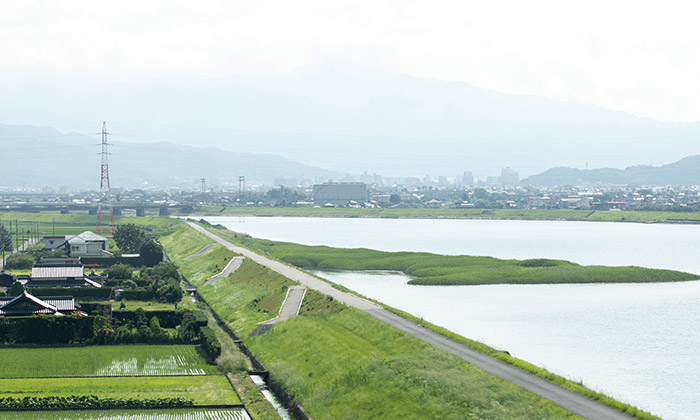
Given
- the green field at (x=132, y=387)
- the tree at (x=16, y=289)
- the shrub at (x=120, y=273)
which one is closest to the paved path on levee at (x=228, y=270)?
the shrub at (x=120, y=273)

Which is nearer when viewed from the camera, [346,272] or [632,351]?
[632,351]

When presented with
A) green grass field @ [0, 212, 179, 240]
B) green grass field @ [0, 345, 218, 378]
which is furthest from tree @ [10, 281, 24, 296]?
green grass field @ [0, 212, 179, 240]

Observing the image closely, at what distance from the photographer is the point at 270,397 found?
32.8m

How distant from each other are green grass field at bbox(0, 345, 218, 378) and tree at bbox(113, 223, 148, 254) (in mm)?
47807

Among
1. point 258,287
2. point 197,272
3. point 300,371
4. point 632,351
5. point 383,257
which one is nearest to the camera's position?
point 300,371

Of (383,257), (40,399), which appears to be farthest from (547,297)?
(40,399)

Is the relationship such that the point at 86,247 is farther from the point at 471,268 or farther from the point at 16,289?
the point at 471,268

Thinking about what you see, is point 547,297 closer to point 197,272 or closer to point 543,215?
point 197,272

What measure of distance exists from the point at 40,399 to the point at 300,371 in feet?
32.4

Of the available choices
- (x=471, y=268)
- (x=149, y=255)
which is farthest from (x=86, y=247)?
(x=471, y=268)

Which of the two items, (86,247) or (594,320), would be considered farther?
(86,247)

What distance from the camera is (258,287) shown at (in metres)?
56.3

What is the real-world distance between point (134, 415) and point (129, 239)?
62267 millimetres

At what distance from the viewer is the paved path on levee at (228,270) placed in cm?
6625
